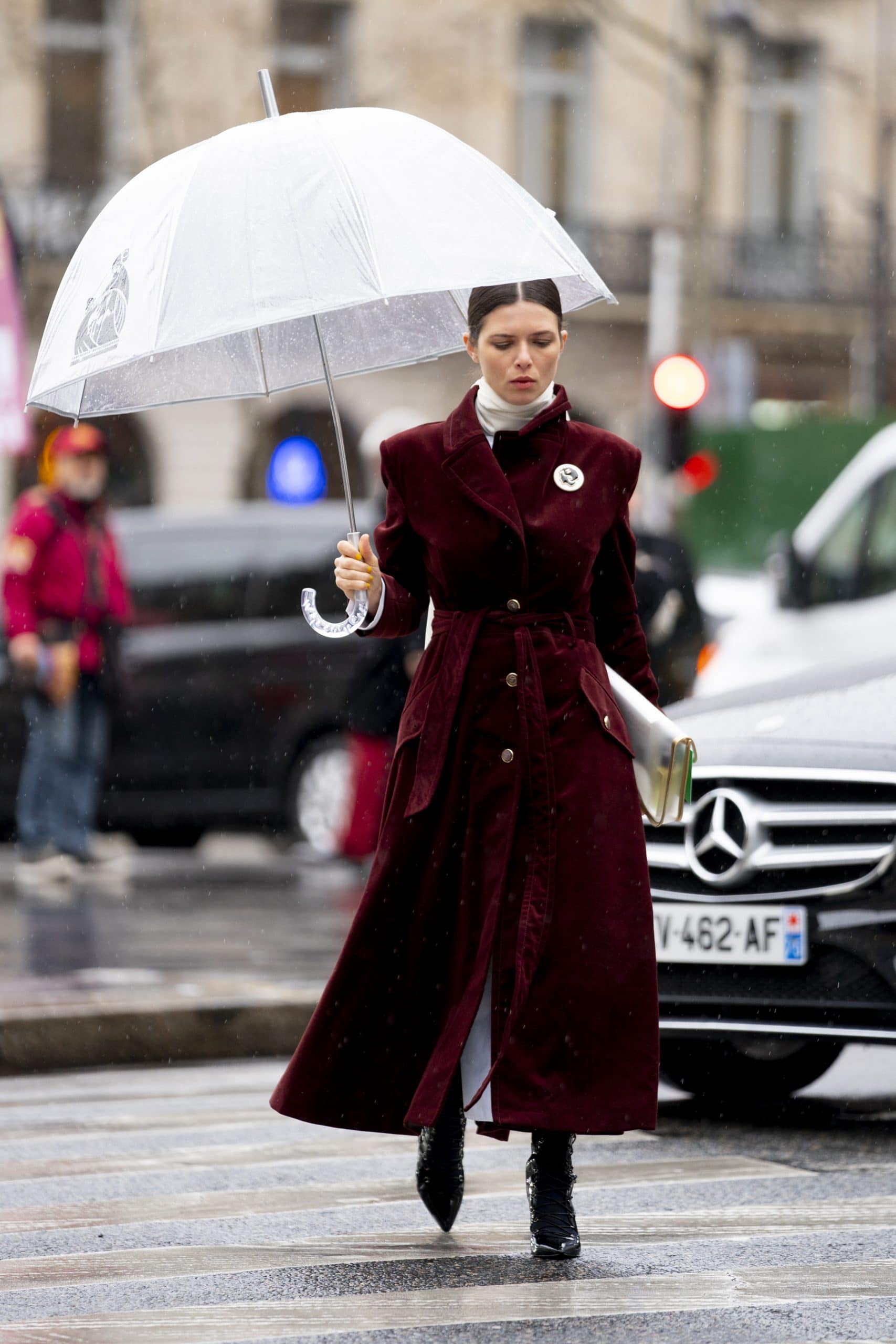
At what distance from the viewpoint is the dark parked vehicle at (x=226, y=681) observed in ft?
43.7

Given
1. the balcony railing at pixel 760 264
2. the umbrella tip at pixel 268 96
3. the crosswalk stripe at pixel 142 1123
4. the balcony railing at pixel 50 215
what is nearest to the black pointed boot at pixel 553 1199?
the crosswalk stripe at pixel 142 1123

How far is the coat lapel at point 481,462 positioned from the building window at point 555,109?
91.8 ft

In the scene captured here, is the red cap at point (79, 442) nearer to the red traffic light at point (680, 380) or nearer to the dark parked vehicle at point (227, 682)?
the dark parked vehicle at point (227, 682)

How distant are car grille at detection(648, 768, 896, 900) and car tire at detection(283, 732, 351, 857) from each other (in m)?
7.29

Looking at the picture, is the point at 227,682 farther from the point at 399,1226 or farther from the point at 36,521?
the point at 399,1226

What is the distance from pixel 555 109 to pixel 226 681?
2075cm

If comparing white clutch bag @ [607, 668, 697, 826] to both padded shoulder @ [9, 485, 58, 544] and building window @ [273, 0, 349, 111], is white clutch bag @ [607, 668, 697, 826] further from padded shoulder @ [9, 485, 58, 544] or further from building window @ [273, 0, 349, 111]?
building window @ [273, 0, 349, 111]

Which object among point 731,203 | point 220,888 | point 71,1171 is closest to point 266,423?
point 731,203

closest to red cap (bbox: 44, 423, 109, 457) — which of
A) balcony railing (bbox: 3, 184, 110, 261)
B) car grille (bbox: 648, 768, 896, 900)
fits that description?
car grille (bbox: 648, 768, 896, 900)

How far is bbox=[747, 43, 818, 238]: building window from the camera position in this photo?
3416 cm

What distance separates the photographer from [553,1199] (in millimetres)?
4719

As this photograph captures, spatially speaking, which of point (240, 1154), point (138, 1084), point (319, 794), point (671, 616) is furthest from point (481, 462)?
point (319, 794)

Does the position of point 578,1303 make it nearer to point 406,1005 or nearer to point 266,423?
point 406,1005

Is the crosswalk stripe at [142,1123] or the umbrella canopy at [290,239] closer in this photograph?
the umbrella canopy at [290,239]
